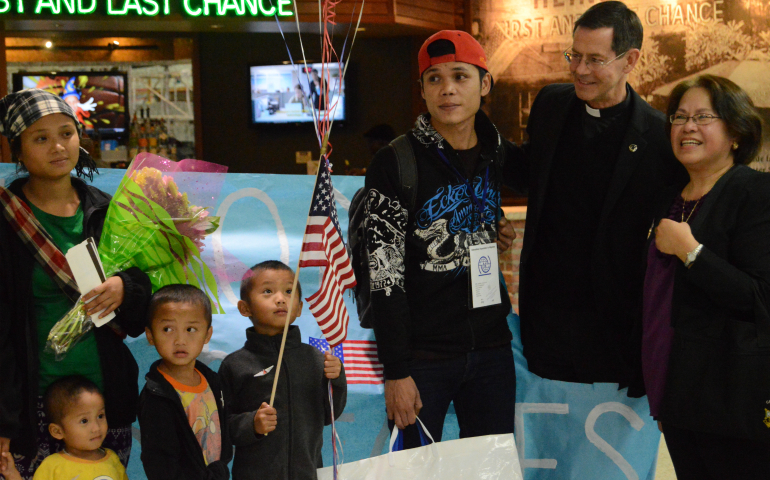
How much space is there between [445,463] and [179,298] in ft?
2.90

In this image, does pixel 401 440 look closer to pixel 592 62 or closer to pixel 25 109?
pixel 592 62

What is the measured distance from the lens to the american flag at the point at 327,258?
194 centimetres

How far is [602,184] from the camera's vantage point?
2150 mm

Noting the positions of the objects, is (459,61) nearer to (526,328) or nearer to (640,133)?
(640,133)

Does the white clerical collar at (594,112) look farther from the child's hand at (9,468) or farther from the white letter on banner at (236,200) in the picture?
the child's hand at (9,468)

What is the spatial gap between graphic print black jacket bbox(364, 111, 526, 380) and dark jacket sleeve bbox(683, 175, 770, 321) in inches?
23.9

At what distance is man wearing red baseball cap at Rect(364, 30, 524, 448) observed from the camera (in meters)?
1.98

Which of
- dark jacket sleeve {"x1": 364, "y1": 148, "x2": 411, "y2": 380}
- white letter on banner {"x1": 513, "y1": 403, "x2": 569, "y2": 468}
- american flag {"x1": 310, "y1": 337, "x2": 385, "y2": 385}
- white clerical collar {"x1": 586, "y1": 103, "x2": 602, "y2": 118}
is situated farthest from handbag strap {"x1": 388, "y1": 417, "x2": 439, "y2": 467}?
white clerical collar {"x1": 586, "y1": 103, "x2": 602, "y2": 118}

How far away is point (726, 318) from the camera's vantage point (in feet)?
5.98

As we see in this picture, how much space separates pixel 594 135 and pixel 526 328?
0.68m

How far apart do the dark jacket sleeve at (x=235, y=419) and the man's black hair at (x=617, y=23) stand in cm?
150

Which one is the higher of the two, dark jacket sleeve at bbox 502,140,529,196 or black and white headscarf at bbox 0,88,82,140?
black and white headscarf at bbox 0,88,82,140

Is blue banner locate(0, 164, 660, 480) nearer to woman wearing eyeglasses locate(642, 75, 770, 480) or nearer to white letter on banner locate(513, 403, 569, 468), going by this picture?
white letter on banner locate(513, 403, 569, 468)

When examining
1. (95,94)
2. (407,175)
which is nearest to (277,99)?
(95,94)
